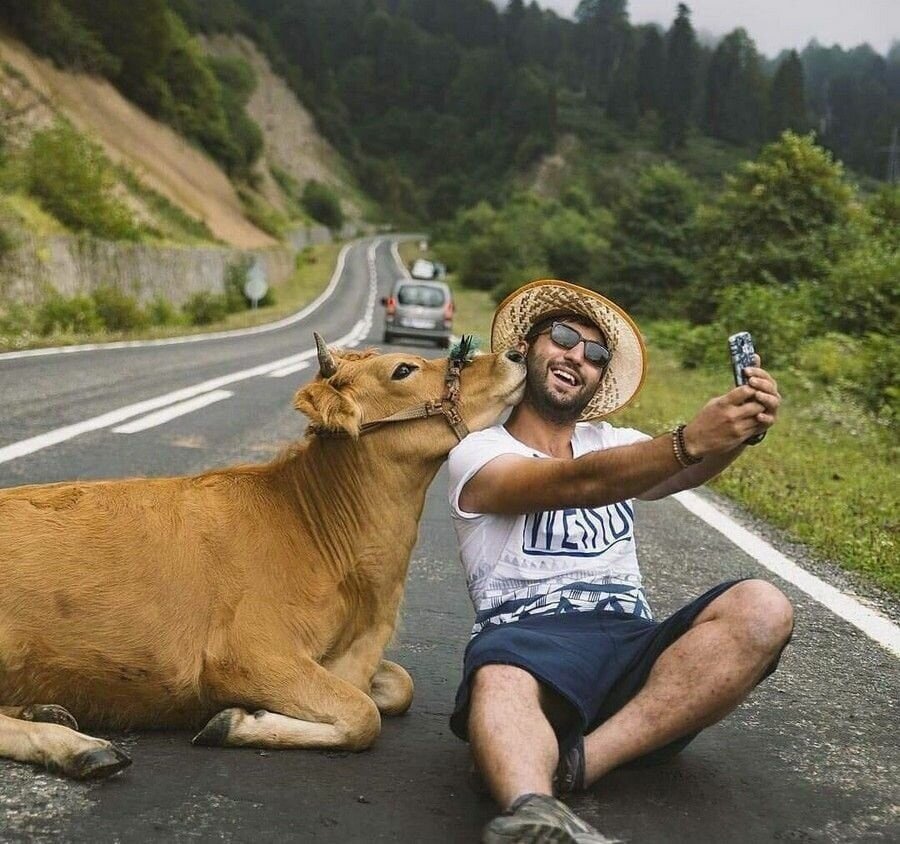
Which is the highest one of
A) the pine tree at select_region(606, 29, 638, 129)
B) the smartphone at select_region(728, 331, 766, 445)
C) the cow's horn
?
the pine tree at select_region(606, 29, 638, 129)

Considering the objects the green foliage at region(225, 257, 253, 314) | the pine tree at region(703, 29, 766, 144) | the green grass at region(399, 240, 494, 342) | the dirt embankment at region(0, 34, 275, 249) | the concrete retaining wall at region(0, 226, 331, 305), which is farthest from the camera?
the pine tree at region(703, 29, 766, 144)

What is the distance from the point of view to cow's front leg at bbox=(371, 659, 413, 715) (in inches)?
175

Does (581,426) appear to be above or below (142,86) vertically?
below

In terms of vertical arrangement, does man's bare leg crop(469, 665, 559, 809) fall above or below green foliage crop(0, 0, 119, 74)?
below

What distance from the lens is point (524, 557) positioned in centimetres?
413

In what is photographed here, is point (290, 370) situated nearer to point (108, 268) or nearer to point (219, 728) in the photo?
point (219, 728)

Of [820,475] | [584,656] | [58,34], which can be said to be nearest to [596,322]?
[584,656]

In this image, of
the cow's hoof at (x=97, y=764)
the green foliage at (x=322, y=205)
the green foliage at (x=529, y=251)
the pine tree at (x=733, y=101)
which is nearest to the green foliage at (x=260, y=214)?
the green foliage at (x=529, y=251)

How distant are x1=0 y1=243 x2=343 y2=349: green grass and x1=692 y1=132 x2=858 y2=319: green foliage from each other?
44.9ft

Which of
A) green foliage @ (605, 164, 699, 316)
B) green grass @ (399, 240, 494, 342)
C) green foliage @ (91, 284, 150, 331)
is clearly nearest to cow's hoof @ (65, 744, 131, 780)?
green grass @ (399, 240, 494, 342)

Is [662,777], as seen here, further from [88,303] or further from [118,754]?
[88,303]

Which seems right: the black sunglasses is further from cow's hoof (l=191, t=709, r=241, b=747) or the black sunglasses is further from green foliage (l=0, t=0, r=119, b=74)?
green foliage (l=0, t=0, r=119, b=74)

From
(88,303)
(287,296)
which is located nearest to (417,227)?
(287,296)

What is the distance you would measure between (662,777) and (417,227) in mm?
158900
